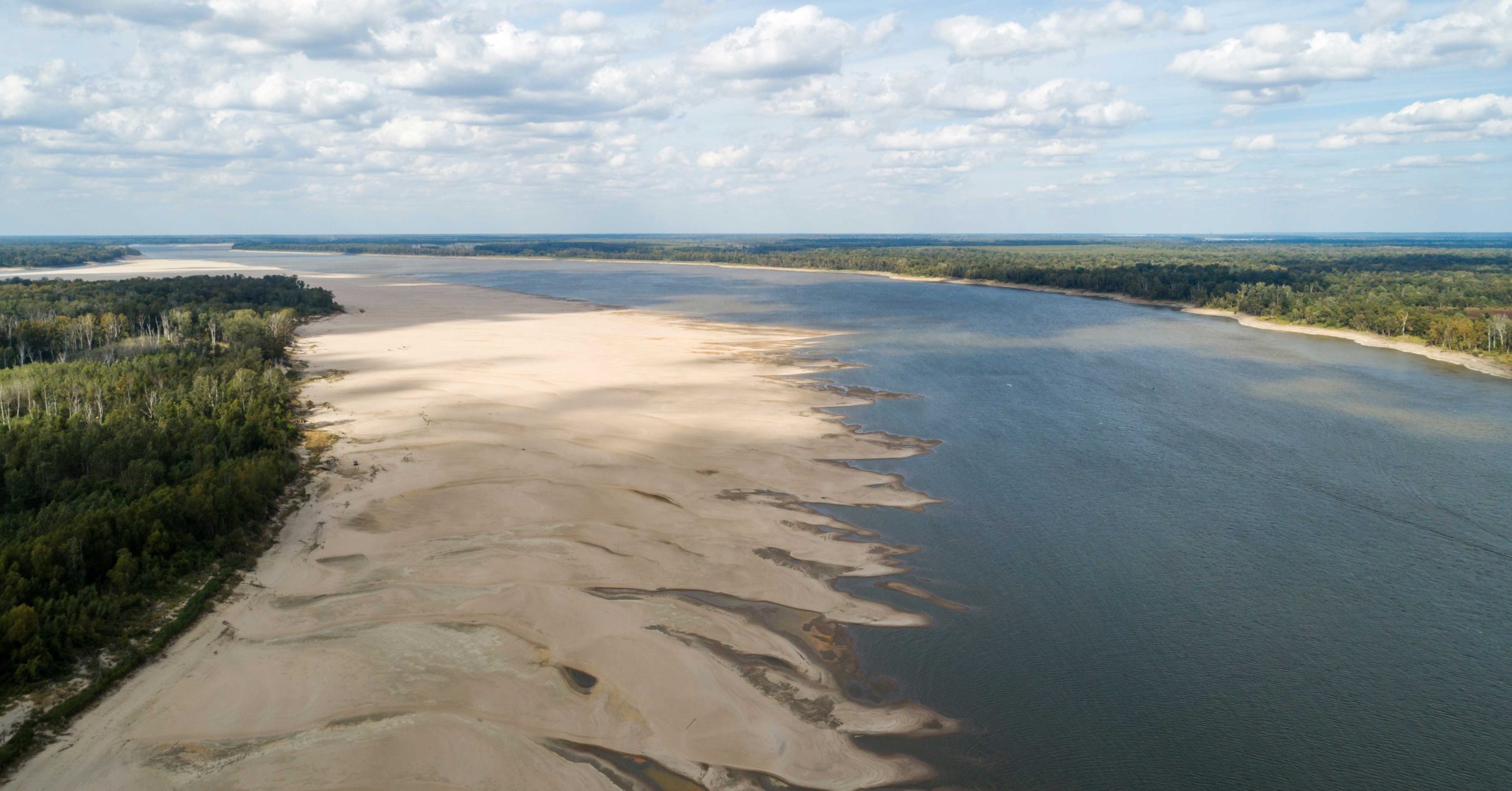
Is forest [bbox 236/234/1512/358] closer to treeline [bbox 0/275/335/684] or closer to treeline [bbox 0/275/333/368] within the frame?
treeline [bbox 0/275/335/684]

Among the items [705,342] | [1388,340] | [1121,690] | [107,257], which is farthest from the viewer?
[107,257]

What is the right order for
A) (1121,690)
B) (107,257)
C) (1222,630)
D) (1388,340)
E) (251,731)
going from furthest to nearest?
1. (107,257)
2. (1388,340)
3. (1222,630)
4. (1121,690)
5. (251,731)

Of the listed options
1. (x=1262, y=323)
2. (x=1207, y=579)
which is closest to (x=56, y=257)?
(x=1262, y=323)

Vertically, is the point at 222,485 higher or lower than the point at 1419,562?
higher

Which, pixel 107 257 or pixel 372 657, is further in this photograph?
pixel 107 257

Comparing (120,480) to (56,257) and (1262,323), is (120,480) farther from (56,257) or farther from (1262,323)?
(56,257)

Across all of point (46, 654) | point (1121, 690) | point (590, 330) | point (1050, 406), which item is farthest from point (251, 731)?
point (590, 330)

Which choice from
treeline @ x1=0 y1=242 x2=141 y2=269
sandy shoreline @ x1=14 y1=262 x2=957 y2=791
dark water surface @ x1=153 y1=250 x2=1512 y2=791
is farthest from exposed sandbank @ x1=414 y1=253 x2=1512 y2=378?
treeline @ x1=0 y1=242 x2=141 y2=269

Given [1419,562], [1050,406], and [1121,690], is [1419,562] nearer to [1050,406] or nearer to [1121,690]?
[1121,690]
